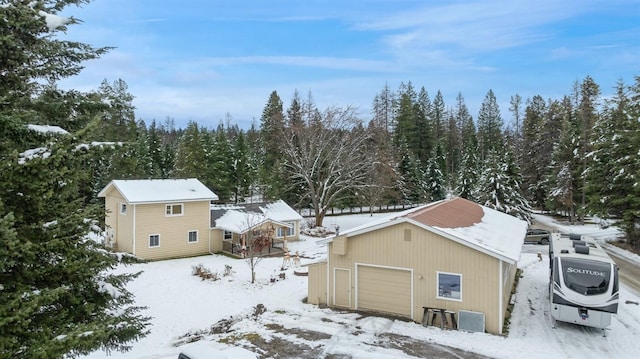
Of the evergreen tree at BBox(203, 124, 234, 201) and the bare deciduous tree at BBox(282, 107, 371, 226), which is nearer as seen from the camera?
the bare deciduous tree at BBox(282, 107, 371, 226)

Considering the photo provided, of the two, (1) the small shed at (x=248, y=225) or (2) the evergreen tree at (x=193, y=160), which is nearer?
(1) the small shed at (x=248, y=225)

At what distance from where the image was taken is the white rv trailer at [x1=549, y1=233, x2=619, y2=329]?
41.3 ft

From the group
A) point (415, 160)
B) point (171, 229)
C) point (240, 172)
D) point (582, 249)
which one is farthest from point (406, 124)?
point (582, 249)

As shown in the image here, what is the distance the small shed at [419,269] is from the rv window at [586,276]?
1583mm

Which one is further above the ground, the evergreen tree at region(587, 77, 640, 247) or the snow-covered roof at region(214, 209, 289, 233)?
the evergreen tree at region(587, 77, 640, 247)

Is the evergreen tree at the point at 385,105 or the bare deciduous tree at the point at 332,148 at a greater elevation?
the evergreen tree at the point at 385,105

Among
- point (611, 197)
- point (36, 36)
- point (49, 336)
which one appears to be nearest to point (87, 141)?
point (36, 36)

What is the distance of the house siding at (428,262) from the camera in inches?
516

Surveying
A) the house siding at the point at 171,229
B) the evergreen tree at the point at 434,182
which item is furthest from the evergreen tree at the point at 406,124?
the house siding at the point at 171,229

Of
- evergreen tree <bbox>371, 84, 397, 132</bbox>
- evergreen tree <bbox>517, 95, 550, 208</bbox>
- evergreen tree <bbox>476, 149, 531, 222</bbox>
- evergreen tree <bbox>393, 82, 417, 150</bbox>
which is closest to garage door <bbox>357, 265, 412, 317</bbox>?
evergreen tree <bbox>476, 149, 531, 222</bbox>

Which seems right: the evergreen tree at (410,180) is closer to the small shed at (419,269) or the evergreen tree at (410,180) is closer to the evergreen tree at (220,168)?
the evergreen tree at (220,168)

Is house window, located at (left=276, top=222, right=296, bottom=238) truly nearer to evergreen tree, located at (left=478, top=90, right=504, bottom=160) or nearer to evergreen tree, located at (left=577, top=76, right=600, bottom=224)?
evergreen tree, located at (left=577, top=76, right=600, bottom=224)

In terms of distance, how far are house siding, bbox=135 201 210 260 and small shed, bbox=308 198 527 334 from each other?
13737mm

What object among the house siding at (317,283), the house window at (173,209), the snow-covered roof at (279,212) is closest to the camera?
the house siding at (317,283)
